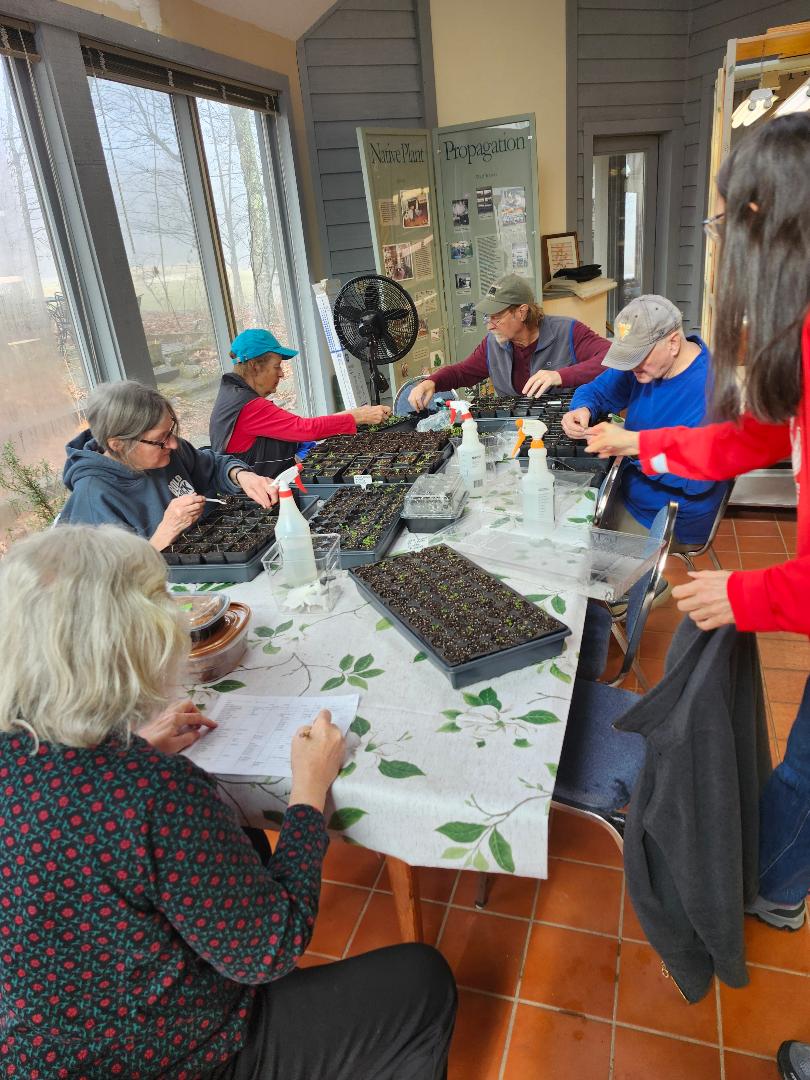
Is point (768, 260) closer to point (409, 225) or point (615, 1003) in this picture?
point (615, 1003)

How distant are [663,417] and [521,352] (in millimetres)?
1201

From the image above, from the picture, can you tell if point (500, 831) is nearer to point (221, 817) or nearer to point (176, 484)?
point (221, 817)

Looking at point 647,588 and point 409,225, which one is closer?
point 647,588

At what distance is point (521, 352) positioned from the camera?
134 inches

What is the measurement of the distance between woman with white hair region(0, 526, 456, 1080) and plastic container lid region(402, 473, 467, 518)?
1086mm

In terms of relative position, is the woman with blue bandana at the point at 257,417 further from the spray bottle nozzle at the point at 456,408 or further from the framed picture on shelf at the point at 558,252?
the framed picture on shelf at the point at 558,252

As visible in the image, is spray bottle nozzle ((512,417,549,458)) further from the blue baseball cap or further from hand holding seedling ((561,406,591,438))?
the blue baseball cap

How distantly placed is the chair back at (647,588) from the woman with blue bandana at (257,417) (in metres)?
1.60

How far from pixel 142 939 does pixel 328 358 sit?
4566mm

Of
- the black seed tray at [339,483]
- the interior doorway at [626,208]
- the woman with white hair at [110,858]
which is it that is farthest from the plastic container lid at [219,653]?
the interior doorway at [626,208]

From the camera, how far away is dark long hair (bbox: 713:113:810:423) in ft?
3.28

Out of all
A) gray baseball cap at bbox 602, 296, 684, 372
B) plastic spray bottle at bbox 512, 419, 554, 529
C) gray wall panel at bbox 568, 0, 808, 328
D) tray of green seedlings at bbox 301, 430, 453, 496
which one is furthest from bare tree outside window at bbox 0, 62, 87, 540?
gray wall panel at bbox 568, 0, 808, 328

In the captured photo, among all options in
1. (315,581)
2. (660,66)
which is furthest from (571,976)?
(660,66)

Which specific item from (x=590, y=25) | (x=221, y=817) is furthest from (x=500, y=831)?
(x=590, y=25)
